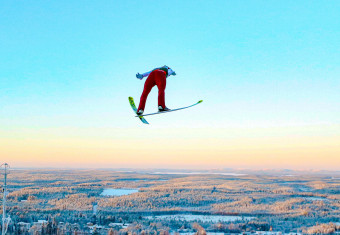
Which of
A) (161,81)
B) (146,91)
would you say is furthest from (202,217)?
(161,81)

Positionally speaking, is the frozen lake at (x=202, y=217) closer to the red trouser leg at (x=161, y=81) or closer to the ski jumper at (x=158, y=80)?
the ski jumper at (x=158, y=80)

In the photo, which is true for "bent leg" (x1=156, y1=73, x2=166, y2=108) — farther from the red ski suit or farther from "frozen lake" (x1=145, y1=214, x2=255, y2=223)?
"frozen lake" (x1=145, y1=214, x2=255, y2=223)

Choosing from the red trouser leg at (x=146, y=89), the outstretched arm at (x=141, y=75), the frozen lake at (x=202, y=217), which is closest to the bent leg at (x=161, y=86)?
the red trouser leg at (x=146, y=89)

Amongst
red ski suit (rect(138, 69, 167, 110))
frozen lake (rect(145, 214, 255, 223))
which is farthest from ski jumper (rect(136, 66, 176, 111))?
frozen lake (rect(145, 214, 255, 223))

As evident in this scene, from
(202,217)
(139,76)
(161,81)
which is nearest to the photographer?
(161,81)

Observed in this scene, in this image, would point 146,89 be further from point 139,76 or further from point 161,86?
point 161,86

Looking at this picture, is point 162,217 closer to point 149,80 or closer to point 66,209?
point 66,209

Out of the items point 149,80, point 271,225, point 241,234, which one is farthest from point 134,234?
point 149,80

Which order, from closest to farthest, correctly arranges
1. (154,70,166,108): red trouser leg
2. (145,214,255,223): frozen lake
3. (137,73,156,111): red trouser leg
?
1. (154,70,166,108): red trouser leg
2. (137,73,156,111): red trouser leg
3. (145,214,255,223): frozen lake
